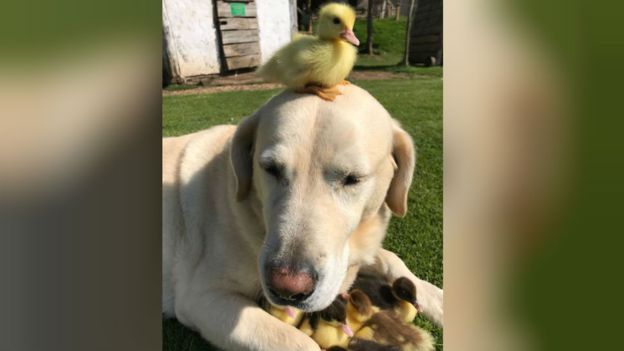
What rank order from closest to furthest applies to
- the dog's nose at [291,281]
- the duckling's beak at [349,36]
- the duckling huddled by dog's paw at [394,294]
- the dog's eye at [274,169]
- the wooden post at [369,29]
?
the dog's nose at [291,281], the dog's eye at [274,169], the duckling's beak at [349,36], the wooden post at [369,29], the duckling huddled by dog's paw at [394,294]

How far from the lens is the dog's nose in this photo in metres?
1.61

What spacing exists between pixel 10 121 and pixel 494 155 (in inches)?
85.0

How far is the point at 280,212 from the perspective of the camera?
173cm

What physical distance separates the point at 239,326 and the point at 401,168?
2.97 ft

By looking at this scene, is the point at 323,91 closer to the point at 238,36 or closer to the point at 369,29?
the point at 369,29

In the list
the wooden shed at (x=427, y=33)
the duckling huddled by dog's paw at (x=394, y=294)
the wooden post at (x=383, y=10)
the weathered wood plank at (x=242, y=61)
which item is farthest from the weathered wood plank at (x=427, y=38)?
the duckling huddled by dog's paw at (x=394, y=294)

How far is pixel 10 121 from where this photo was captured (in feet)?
7.14

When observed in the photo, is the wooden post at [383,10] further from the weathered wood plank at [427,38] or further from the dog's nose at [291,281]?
the dog's nose at [291,281]

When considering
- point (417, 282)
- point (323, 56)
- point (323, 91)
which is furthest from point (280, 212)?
point (417, 282)

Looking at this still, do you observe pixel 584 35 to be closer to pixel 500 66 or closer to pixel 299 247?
pixel 500 66

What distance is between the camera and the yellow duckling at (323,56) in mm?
1854

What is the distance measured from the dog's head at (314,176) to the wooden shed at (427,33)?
35cm

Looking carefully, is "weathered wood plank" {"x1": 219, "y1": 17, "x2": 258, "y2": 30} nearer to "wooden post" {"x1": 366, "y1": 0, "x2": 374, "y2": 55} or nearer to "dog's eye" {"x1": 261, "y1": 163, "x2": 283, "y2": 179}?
"wooden post" {"x1": 366, "y1": 0, "x2": 374, "y2": 55}

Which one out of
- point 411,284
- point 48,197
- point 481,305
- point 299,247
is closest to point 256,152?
point 299,247
